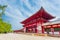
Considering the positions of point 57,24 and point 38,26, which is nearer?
point 57,24

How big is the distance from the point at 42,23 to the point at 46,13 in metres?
2.41

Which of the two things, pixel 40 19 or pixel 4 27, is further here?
pixel 4 27

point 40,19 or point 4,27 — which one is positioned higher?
point 40,19

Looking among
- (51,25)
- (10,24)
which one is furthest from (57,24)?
(10,24)

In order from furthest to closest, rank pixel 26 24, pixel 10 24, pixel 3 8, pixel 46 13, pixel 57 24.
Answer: pixel 10 24 < pixel 26 24 < pixel 3 8 < pixel 46 13 < pixel 57 24

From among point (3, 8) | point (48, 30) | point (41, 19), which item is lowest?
point (48, 30)

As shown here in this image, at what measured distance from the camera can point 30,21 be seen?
121 ft

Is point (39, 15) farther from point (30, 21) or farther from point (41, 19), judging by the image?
point (30, 21)

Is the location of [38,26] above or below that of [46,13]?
below

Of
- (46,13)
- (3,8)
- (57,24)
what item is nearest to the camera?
(57,24)

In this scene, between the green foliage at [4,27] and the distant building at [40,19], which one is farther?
the green foliage at [4,27]

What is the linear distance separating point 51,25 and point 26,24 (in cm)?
1302

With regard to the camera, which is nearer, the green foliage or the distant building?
the distant building

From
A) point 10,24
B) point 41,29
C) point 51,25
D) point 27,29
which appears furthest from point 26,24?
point 51,25
